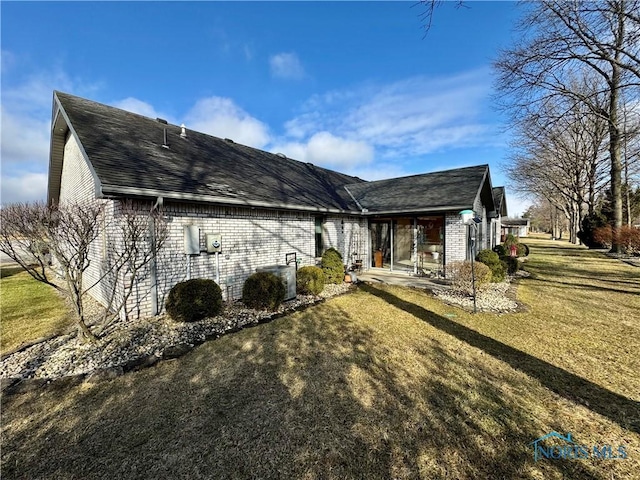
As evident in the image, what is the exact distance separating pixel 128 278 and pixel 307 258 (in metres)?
5.53

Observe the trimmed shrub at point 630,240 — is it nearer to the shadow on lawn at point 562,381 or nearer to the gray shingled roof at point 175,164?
the gray shingled roof at point 175,164

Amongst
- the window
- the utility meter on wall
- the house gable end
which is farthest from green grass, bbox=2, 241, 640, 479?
the house gable end

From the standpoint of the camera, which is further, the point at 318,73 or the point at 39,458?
the point at 318,73

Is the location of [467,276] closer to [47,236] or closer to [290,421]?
[290,421]

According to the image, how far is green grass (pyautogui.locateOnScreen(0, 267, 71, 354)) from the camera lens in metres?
5.17

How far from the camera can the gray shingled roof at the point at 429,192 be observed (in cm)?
1002

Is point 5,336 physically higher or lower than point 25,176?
lower

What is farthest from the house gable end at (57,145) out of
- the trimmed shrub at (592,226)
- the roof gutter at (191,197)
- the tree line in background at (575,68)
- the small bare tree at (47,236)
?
the trimmed shrub at (592,226)

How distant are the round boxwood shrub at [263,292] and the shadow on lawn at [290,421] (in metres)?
2.10

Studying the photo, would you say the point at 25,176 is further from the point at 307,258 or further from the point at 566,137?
the point at 566,137

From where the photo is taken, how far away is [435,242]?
1096cm

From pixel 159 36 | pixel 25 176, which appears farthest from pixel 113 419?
pixel 25 176

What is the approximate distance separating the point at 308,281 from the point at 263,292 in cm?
186

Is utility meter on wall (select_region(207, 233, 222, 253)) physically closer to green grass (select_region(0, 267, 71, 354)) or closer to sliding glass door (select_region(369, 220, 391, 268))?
green grass (select_region(0, 267, 71, 354))
